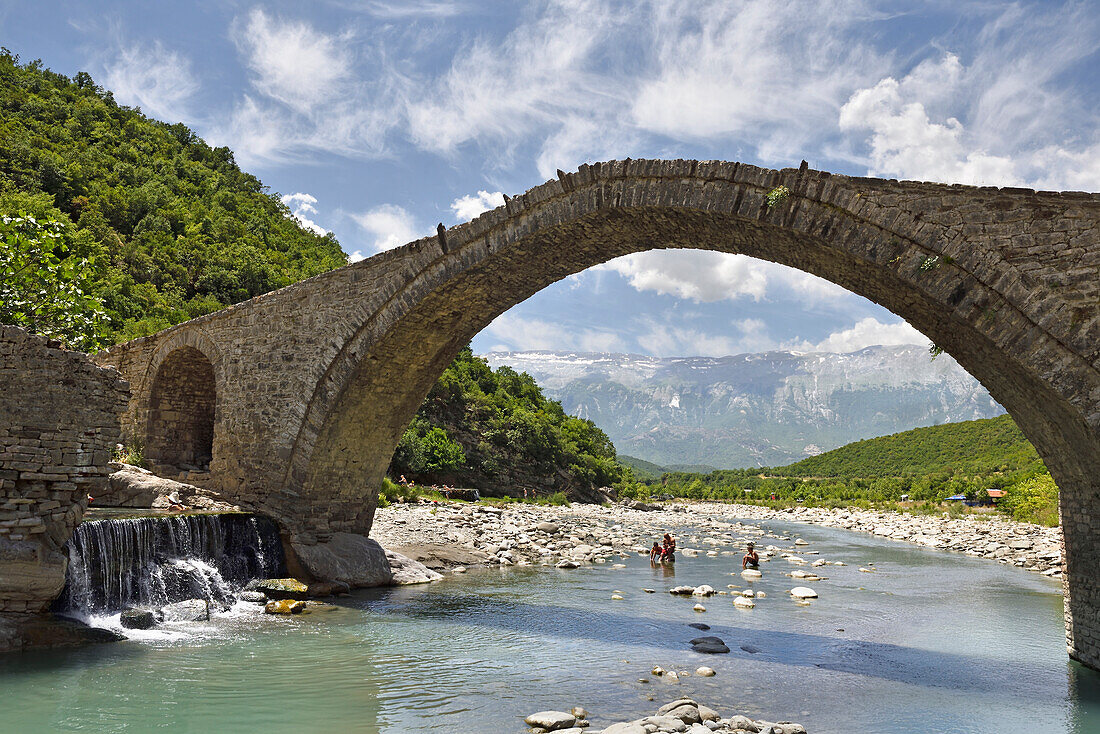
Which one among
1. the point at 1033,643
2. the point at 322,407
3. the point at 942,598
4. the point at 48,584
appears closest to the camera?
the point at 48,584

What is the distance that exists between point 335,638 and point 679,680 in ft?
13.2

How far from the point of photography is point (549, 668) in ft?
24.0

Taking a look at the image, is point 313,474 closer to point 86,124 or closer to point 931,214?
point 931,214

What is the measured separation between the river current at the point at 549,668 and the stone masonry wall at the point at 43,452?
846 mm

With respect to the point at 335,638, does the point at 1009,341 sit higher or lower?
higher

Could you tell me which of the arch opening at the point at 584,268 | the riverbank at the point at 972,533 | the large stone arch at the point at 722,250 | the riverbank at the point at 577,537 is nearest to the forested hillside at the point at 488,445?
the riverbank at the point at 577,537

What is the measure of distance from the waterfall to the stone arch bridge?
30.7 inches

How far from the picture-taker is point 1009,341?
6.20m

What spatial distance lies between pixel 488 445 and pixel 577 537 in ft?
48.7

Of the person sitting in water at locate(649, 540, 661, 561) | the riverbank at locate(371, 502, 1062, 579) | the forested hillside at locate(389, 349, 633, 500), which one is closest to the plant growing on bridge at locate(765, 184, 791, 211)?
the riverbank at locate(371, 502, 1062, 579)

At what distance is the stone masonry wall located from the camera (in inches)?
288

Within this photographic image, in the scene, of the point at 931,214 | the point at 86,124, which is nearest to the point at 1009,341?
the point at 931,214

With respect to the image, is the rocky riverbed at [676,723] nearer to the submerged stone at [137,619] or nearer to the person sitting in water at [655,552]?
the submerged stone at [137,619]

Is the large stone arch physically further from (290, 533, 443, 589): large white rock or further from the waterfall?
the waterfall
